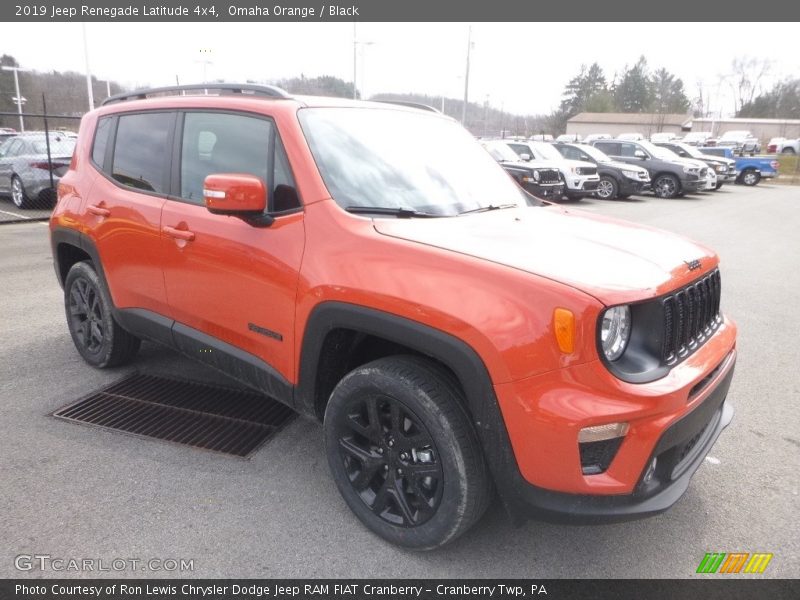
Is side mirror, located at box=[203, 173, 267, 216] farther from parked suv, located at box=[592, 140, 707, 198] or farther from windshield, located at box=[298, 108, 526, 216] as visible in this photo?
parked suv, located at box=[592, 140, 707, 198]

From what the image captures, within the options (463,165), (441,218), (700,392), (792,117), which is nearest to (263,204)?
(441,218)

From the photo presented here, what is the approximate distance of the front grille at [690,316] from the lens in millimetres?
2213

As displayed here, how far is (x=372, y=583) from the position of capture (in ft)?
7.66

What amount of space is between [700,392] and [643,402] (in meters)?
0.45

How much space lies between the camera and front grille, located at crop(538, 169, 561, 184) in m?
15.7

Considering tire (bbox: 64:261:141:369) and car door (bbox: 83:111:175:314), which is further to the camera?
tire (bbox: 64:261:141:369)

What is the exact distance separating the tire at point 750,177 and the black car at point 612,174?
495 inches

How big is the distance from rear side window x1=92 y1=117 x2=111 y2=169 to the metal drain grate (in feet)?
5.09

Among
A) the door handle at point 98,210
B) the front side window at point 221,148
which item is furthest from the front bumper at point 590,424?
the door handle at point 98,210

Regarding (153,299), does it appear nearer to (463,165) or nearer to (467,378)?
(463,165)

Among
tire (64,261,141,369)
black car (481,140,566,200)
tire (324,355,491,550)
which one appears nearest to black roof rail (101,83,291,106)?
tire (64,261,141,369)

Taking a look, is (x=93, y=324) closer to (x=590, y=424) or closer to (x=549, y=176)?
(x=590, y=424)

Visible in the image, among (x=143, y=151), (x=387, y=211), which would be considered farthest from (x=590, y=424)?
(x=143, y=151)

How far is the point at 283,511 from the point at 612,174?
60.4 ft
